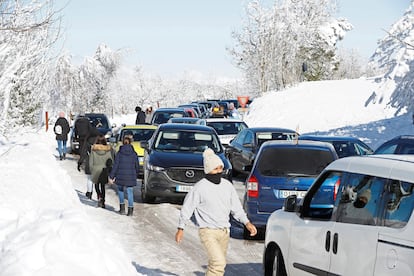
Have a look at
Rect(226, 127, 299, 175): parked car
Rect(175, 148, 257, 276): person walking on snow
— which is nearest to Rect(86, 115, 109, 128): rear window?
Rect(226, 127, 299, 175): parked car

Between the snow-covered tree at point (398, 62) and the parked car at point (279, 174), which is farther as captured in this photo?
the snow-covered tree at point (398, 62)

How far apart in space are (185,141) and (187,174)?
192 centimetres

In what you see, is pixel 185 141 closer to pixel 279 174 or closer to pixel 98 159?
pixel 98 159

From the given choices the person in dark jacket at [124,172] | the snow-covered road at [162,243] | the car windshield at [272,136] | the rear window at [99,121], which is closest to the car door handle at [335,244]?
the snow-covered road at [162,243]

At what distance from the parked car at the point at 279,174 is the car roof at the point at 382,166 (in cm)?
479

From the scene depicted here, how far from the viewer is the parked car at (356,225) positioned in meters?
6.34

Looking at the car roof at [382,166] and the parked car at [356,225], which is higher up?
the car roof at [382,166]

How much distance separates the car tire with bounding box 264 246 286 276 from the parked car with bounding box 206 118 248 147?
59.8 feet

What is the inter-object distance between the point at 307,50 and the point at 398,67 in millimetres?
39219

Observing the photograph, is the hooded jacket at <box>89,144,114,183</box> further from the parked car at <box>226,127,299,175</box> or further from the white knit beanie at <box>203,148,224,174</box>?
the white knit beanie at <box>203,148,224,174</box>

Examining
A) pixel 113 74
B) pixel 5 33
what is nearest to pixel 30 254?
pixel 5 33

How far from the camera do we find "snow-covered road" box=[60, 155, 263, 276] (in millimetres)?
10836

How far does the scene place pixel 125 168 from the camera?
15.6 meters

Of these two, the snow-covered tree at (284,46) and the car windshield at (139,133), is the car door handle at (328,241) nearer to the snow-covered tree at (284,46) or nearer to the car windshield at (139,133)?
the car windshield at (139,133)
